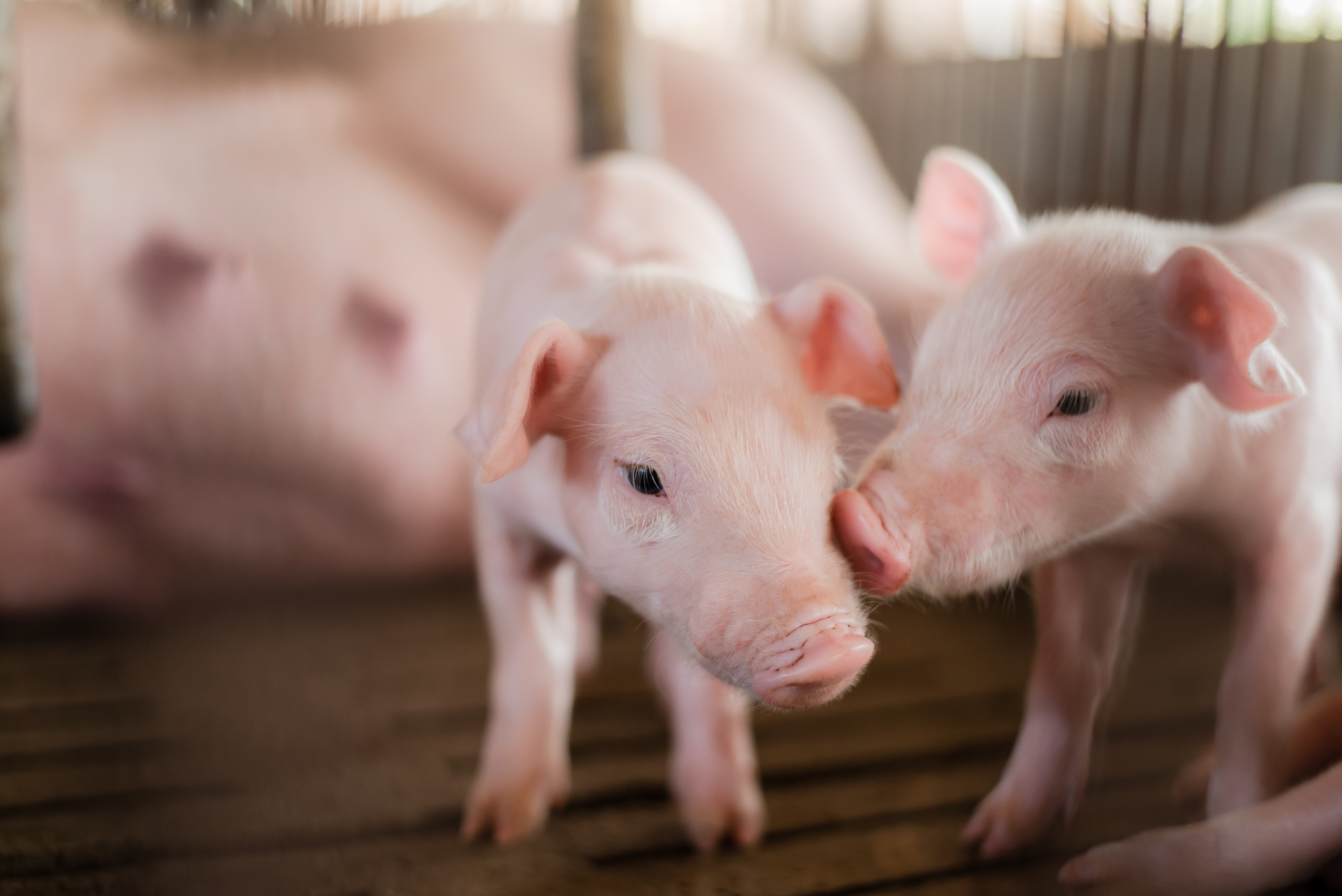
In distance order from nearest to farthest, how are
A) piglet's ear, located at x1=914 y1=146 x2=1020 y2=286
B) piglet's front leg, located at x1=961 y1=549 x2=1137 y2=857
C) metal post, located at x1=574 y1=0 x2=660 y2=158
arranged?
piglet's front leg, located at x1=961 y1=549 x2=1137 y2=857
piglet's ear, located at x1=914 y1=146 x2=1020 y2=286
metal post, located at x1=574 y1=0 x2=660 y2=158

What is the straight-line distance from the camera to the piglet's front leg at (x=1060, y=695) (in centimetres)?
80

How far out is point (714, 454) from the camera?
767 millimetres

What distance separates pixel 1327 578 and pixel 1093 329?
1.12ft

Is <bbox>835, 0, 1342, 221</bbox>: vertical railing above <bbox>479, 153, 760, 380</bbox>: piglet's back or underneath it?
above

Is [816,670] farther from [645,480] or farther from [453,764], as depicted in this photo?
[453,764]

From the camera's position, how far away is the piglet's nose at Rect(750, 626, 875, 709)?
Result: 2.21 feet

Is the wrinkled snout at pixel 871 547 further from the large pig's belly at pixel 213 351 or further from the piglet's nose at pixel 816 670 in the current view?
the large pig's belly at pixel 213 351

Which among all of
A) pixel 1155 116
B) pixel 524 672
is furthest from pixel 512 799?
pixel 1155 116

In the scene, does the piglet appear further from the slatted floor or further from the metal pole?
the metal pole

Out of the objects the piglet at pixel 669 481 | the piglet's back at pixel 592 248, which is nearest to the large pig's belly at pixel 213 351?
A: the piglet's back at pixel 592 248

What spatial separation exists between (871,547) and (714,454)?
138 millimetres

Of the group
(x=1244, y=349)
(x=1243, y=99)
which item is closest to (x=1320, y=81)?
(x=1243, y=99)

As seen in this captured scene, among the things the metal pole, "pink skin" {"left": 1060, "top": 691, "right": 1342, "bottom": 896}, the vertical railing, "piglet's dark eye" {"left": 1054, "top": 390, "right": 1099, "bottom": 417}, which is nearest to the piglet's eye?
"piglet's dark eye" {"left": 1054, "top": 390, "right": 1099, "bottom": 417}

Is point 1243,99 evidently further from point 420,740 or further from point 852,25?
point 420,740
